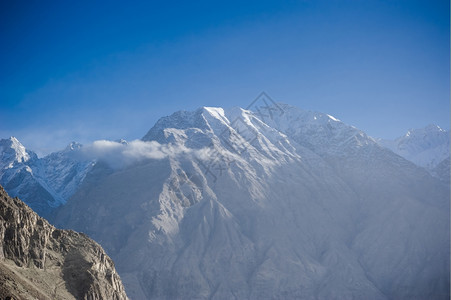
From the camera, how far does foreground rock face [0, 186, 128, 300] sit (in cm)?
8988

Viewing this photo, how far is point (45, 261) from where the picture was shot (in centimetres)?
9994

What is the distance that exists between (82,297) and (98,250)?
62.6ft

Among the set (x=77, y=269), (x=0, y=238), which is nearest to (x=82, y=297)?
(x=77, y=269)

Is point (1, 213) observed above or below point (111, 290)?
above

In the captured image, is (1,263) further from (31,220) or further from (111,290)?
(111,290)

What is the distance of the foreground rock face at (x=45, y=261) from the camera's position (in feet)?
295

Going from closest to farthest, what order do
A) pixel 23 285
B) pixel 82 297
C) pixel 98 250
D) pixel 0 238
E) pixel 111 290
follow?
pixel 23 285 < pixel 0 238 < pixel 82 297 < pixel 111 290 < pixel 98 250

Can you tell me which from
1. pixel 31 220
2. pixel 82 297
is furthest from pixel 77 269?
pixel 31 220

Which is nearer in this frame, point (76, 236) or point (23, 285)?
point (23, 285)

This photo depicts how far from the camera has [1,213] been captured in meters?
95.9

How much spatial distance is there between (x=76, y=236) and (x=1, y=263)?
32141 mm

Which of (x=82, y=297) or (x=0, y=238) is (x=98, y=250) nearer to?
(x=82, y=297)

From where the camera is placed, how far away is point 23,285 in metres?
84.3

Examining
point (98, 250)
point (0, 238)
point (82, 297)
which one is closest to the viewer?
point (0, 238)
